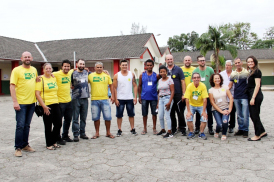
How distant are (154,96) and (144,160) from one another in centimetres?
206

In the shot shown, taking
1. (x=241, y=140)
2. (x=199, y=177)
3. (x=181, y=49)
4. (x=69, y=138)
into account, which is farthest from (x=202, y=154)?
(x=181, y=49)

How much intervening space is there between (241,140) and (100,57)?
1769 cm

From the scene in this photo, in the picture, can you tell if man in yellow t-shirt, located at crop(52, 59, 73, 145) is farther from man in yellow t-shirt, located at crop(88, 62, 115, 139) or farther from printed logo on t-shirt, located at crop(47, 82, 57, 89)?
man in yellow t-shirt, located at crop(88, 62, 115, 139)

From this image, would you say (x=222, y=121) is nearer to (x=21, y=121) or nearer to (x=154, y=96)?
(x=154, y=96)

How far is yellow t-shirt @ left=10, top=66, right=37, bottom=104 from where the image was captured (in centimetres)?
445

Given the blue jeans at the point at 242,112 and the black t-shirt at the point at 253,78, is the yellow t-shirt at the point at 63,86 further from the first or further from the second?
the black t-shirt at the point at 253,78

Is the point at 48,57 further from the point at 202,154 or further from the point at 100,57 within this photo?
the point at 202,154

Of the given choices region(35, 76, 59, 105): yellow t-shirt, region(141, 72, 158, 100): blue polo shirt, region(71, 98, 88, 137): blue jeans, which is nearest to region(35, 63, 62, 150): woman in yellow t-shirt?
region(35, 76, 59, 105): yellow t-shirt

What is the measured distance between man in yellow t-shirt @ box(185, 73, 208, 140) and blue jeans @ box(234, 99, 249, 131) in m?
0.84

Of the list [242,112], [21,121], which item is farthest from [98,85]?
[242,112]

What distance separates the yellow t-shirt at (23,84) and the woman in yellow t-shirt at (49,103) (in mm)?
120

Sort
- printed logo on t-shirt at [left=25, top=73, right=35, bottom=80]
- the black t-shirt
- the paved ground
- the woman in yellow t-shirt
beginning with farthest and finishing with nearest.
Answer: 1. the black t-shirt
2. the woman in yellow t-shirt
3. printed logo on t-shirt at [left=25, top=73, right=35, bottom=80]
4. the paved ground

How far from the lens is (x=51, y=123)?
4.88m

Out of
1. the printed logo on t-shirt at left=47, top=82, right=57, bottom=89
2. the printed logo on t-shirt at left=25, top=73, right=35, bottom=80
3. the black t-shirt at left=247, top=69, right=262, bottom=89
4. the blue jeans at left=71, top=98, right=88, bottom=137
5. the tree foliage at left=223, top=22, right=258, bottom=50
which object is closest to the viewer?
the printed logo on t-shirt at left=25, top=73, right=35, bottom=80
